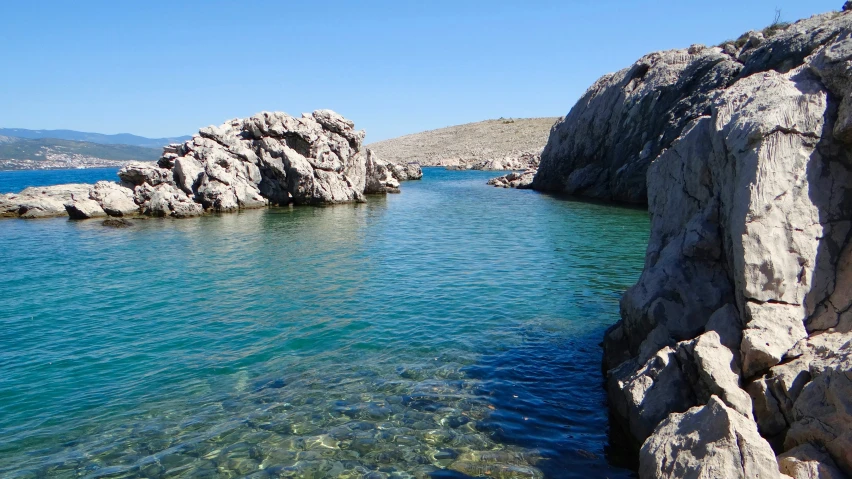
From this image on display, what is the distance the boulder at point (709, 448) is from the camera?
18.2 feet

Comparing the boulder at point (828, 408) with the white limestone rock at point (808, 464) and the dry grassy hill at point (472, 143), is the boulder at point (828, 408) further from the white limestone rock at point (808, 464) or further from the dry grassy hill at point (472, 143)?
the dry grassy hill at point (472, 143)

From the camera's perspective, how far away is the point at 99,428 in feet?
32.1

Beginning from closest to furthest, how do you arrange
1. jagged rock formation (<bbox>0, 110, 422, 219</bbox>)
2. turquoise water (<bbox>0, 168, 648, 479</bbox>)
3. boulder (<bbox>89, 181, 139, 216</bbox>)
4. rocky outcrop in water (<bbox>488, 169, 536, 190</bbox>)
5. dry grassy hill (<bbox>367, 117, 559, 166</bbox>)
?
turquoise water (<bbox>0, 168, 648, 479</bbox>) → boulder (<bbox>89, 181, 139, 216</bbox>) → jagged rock formation (<bbox>0, 110, 422, 219</bbox>) → rocky outcrop in water (<bbox>488, 169, 536, 190</bbox>) → dry grassy hill (<bbox>367, 117, 559, 166</bbox>)

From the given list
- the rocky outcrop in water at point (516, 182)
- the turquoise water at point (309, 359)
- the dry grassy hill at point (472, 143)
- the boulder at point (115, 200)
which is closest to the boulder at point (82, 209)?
the boulder at point (115, 200)

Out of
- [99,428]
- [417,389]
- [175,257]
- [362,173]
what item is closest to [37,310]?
[175,257]

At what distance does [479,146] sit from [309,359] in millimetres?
128536

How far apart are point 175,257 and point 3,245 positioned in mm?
11546

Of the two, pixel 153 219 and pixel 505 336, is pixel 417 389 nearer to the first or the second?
pixel 505 336

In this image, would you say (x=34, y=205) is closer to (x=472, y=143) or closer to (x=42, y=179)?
(x=42, y=179)

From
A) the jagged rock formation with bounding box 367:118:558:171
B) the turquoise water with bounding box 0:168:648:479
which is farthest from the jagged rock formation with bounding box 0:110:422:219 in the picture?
the jagged rock formation with bounding box 367:118:558:171

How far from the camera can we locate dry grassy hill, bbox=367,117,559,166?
12562 cm

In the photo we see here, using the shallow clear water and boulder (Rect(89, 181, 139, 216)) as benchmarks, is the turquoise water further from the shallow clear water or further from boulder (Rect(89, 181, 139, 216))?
the shallow clear water

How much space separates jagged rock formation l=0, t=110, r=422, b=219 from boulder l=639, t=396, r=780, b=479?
3919cm

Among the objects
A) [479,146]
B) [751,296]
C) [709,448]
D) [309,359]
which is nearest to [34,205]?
[309,359]
